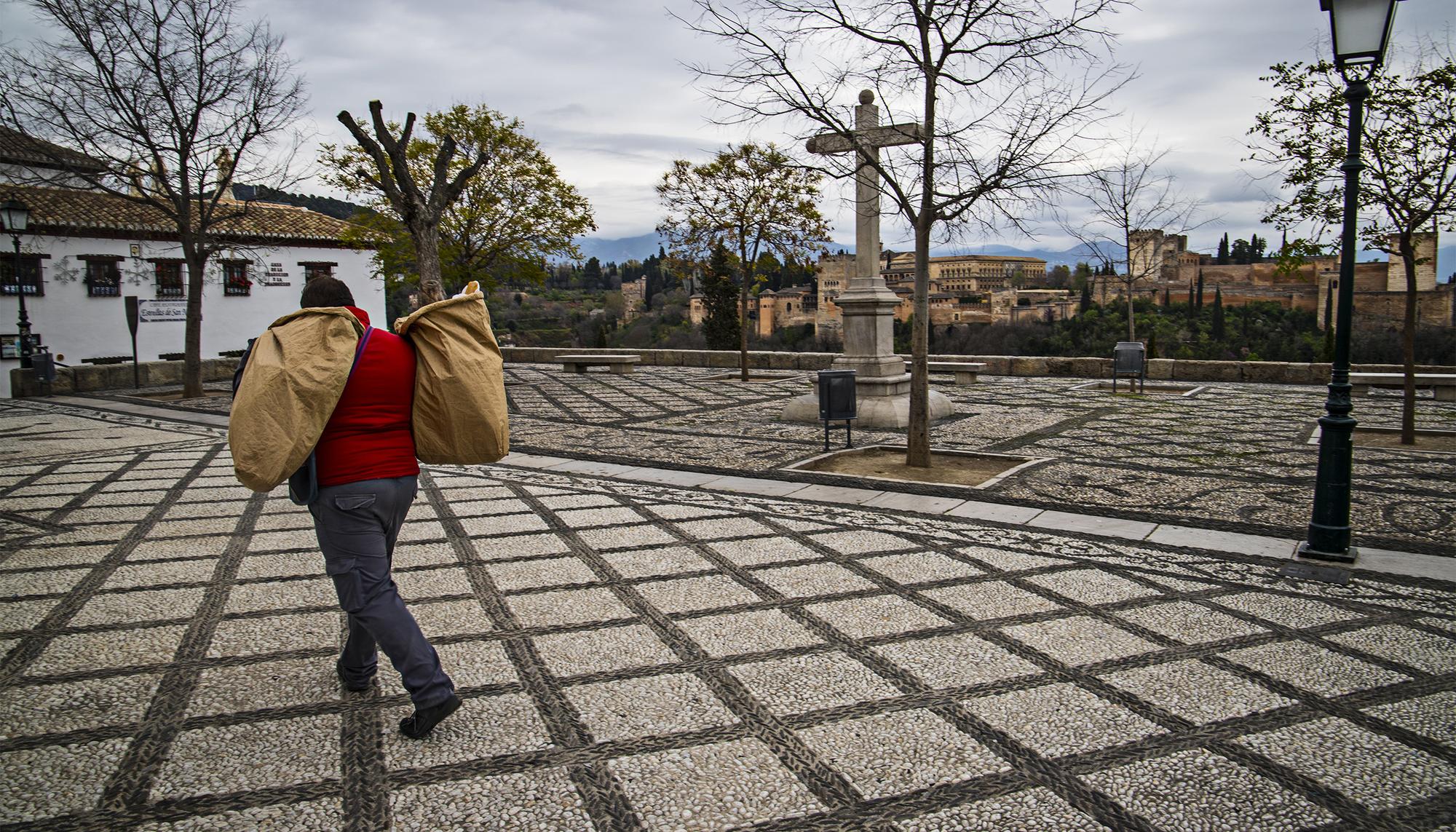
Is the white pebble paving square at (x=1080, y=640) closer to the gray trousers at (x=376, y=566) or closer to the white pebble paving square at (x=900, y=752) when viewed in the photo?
the white pebble paving square at (x=900, y=752)

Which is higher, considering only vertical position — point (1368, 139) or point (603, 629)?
point (1368, 139)

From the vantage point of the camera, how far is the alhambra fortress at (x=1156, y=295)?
171 ft

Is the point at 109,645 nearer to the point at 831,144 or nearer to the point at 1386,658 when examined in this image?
the point at 1386,658

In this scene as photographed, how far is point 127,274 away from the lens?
24641 mm

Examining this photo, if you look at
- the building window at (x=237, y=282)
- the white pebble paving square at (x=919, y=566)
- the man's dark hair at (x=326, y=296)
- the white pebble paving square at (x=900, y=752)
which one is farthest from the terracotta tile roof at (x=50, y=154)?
the white pebble paving square at (x=900, y=752)

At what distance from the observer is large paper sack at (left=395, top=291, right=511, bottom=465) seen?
2793 mm

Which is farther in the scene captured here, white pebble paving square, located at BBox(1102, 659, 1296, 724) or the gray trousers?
white pebble paving square, located at BBox(1102, 659, 1296, 724)

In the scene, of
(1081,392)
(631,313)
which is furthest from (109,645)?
(631,313)

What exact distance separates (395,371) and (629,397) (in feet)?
40.5

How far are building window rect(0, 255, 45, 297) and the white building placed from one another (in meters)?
0.03

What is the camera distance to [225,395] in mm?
15289

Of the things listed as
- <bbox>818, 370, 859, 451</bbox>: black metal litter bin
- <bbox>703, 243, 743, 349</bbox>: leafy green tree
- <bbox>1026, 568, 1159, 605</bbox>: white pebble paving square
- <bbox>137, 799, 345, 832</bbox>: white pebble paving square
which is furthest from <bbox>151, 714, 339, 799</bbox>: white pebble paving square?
<bbox>703, 243, 743, 349</bbox>: leafy green tree

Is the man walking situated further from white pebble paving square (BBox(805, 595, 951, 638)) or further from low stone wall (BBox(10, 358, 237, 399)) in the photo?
low stone wall (BBox(10, 358, 237, 399))

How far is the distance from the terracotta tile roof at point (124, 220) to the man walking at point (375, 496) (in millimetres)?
19928
